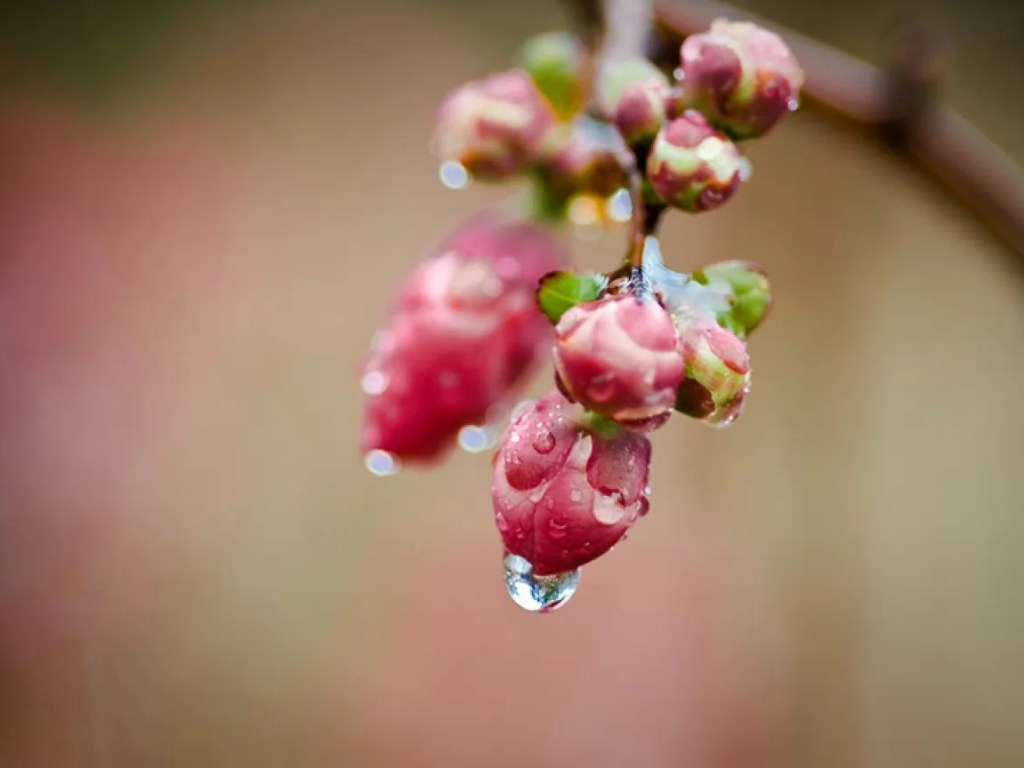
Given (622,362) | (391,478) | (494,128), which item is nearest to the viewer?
(622,362)

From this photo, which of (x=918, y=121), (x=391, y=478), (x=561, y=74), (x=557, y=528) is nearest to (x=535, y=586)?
(x=557, y=528)

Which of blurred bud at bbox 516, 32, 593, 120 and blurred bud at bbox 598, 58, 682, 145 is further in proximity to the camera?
blurred bud at bbox 516, 32, 593, 120

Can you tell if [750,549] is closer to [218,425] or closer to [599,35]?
[218,425]

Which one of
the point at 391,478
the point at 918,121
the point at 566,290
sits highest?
the point at 918,121

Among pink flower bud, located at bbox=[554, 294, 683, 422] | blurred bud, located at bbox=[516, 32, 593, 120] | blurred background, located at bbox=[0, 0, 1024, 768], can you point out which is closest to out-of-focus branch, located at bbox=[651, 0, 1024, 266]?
blurred bud, located at bbox=[516, 32, 593, 120]

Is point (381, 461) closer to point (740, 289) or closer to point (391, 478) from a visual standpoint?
point (740, 289)

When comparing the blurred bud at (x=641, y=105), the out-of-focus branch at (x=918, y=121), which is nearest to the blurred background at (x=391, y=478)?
the out-of-focus branch at (x=918, y=121)

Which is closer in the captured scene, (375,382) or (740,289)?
(740,289)

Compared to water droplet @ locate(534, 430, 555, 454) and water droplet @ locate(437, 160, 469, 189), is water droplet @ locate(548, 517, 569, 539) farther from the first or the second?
water droplet @ locate(437, 160, 469, 189)
